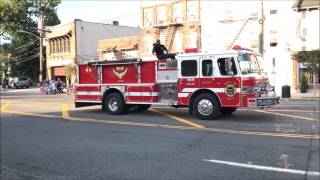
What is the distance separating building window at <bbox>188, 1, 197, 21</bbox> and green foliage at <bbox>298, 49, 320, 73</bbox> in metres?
14.6

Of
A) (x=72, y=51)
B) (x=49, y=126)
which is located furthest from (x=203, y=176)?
(x=72, y=51)

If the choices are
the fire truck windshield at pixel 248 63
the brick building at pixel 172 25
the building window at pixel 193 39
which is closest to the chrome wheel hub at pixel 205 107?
the fire truck windshield at pixel 248 63

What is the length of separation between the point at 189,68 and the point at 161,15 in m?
33.4

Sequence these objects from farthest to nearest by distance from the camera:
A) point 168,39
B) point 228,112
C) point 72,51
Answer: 1. point 72,51
2. point 168,39
3. point 228,112

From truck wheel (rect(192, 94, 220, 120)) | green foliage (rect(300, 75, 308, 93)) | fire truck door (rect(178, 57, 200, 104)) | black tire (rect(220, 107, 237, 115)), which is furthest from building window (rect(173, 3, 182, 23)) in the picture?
truck wheel (rect(192, 94, 220, 120))

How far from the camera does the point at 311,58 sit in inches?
1259

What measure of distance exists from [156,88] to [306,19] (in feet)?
79.6

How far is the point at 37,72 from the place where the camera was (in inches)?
3150

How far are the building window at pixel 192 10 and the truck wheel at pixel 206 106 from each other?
3072 centimetres

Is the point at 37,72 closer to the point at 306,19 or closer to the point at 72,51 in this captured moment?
the point at 72,51

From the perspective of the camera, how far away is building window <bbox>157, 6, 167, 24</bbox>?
48.0m

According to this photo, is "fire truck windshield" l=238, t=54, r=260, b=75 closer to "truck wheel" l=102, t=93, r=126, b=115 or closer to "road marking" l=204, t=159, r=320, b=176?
"truck wheel" l=102, t=93, r=126, b=115

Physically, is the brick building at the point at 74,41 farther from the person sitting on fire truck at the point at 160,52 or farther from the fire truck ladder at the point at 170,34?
the person sitting on fire truck at the point at 160,52

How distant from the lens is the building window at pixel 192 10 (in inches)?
1783
